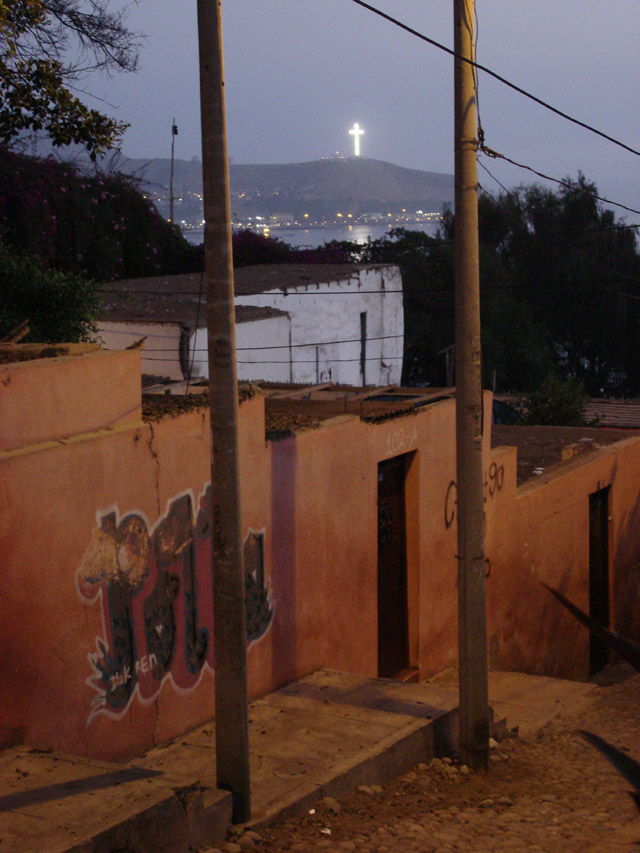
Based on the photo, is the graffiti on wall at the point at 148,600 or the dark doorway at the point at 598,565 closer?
the graffiti on wall at the point at 148,600

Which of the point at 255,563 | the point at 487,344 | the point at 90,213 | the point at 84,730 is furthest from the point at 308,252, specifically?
the point at 84,730

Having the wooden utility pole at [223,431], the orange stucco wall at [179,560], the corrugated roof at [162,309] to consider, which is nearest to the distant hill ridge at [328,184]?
the corrugated roof at [162,309]

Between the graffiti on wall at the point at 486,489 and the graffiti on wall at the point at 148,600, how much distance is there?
4.22m

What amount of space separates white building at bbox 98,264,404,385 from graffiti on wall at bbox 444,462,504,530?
468 centimetres

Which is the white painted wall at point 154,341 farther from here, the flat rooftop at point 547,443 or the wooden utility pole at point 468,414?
the wooden utility pole at point 468,414

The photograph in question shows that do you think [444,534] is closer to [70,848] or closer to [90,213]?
[70,848]

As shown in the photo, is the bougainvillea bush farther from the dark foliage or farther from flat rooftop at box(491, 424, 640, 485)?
the dark foliage

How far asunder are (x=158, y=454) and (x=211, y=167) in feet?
Result: 7.57

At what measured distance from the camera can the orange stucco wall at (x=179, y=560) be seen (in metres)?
5.80

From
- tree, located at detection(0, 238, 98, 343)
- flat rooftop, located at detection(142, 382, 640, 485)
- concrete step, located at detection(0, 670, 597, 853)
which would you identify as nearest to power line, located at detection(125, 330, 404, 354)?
flat rooftop, located at detection(142, 382, 640, 485)

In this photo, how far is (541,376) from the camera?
130 feet

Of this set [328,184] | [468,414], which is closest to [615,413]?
[468,414]

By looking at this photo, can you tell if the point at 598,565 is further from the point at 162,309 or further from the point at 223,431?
the point at 223,431

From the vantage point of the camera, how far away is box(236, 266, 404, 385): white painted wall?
71.2 feet
